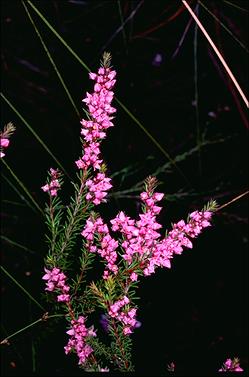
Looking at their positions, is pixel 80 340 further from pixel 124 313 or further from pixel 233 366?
pixel 233 366

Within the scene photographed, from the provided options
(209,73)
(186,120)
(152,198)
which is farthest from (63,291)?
(209,73)

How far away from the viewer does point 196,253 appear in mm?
1648

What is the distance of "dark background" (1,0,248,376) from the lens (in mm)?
1513

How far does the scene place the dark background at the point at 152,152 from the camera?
1.51 metres

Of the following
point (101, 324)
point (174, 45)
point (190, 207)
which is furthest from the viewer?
point (174, 45)

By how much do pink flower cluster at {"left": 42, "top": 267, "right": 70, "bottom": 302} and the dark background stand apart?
64 cm

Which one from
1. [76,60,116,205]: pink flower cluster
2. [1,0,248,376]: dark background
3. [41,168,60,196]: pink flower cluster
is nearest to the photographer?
[76,60,116,205]: pink flower cluster

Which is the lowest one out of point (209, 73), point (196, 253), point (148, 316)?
point (148, 316)

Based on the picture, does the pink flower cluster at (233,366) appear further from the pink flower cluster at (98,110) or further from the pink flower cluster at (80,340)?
the pink flower cluster at (98,110)

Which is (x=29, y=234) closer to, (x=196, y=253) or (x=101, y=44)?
(x=196, y=253)

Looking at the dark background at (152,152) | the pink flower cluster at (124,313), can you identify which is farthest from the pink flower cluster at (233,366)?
the dark background at (152,152)

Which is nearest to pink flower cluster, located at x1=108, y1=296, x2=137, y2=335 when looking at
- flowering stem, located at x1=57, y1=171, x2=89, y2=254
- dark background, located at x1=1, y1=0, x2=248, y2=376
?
flowering stem, located at x1=57, y1=171, x2=89, y2=254

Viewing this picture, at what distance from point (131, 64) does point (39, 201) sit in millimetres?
776

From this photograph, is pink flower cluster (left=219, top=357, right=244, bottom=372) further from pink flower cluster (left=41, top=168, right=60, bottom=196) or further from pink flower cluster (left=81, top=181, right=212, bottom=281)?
pink flower cluster (left=41, top=168, right=60, bottom=196)
